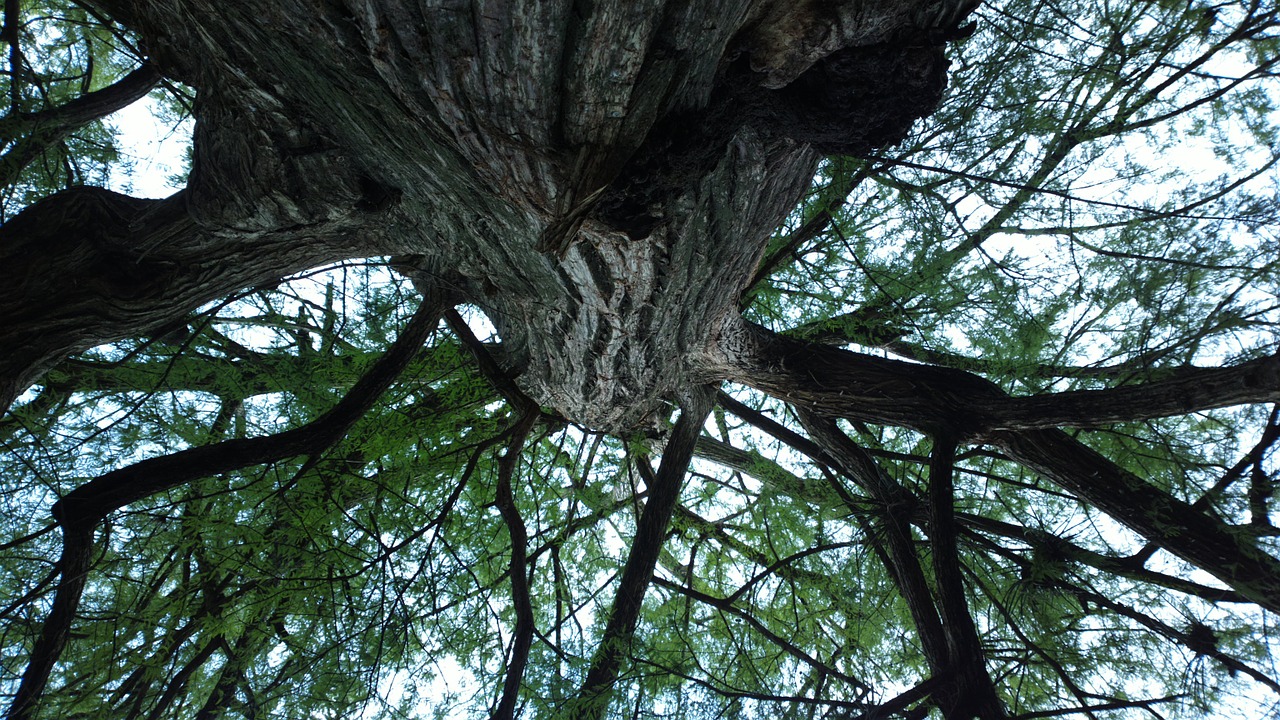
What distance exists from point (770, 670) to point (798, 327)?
154 cm

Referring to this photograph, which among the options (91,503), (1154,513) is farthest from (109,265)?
(1154,513)

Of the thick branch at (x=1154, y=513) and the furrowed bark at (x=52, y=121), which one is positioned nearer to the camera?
the thick branch at (x=1154, y=513)

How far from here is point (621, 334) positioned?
195cm

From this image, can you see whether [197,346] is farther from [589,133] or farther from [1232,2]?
[1232,2]

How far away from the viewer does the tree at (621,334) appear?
1.13m

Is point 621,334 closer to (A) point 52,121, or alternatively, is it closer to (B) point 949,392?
(B) point 949,392

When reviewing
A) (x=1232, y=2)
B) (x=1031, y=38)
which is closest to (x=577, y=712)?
(x=1031, y=38)

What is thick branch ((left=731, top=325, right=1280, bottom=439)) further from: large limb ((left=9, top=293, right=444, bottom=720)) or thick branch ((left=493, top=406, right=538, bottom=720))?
large limb ((left=9, top=293, right=444, bottom=720))

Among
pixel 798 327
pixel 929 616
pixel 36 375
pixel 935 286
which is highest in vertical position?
Answer: pixel 798 327

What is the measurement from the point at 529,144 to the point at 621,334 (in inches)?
35.7

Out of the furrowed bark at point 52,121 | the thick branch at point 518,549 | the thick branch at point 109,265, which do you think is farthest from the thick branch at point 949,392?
the furrowed bark at point 52,121

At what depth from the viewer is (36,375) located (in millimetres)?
1710

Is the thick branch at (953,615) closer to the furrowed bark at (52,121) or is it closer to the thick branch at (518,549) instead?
the thick branch at (518,549)

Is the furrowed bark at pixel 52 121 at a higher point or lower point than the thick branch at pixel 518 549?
higher
